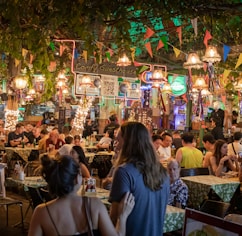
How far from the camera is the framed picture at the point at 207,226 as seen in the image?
10.8 ft

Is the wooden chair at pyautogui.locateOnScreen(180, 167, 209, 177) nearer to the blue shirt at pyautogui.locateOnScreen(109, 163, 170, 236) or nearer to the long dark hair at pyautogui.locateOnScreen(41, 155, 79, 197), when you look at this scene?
the blue shirt at pyautogui.locateOnScreen(109, 163, 170, 236)

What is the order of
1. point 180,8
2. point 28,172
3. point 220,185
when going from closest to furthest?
point 180,8, point 220,185, point 28,172

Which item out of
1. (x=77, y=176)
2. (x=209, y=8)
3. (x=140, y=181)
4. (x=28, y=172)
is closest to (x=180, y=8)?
(x=209, y=8)

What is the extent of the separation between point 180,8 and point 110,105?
15.8 m

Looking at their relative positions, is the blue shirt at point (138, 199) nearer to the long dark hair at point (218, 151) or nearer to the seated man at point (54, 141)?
the long dark hair at point (218, 151)

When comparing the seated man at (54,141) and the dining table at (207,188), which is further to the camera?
the seated man at (54,141)

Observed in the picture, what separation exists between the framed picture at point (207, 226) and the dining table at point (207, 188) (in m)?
3.15

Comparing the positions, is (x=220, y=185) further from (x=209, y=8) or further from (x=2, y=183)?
(x=2, y=183)

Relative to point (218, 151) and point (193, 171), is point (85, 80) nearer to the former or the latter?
point (218, 151)

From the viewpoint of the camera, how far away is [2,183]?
699cm

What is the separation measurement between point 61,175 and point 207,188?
457cm

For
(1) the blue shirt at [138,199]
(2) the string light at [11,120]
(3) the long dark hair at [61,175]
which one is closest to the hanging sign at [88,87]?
(2) the string light at [11,120]

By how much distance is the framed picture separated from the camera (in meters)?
3.28

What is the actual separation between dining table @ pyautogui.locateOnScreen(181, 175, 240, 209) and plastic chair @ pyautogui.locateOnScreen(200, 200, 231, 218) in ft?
5.12
